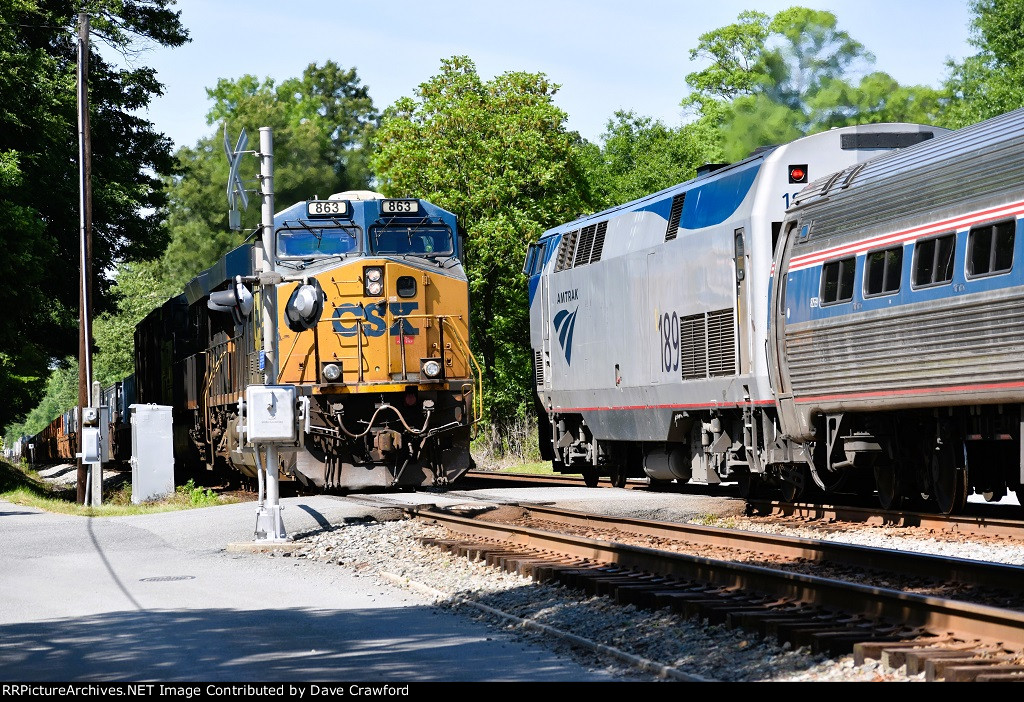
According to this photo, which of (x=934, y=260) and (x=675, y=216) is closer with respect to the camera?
(x=934, y=260)

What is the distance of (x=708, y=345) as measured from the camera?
58.3ft

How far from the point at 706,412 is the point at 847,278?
417cm

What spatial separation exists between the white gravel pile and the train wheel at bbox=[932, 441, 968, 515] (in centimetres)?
481

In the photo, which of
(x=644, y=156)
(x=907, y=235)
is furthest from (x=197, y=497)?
(x=644, y=156)

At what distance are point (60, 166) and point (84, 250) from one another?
7.39m

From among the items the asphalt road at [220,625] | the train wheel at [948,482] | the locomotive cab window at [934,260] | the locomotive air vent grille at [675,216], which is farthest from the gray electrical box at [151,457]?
the locomotive cab window at [934,260]

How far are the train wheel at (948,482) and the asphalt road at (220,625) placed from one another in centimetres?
587

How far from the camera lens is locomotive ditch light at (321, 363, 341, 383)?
66.0 feet

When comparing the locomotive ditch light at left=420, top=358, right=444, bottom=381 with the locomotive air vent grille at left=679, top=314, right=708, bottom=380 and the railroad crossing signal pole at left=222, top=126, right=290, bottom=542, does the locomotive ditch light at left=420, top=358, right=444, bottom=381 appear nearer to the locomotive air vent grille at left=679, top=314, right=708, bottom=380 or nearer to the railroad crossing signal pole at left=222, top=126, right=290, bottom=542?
the locomotive air vent grille at left=679, top=314, right=708, bottom=380

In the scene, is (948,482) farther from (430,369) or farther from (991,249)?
(430,369)

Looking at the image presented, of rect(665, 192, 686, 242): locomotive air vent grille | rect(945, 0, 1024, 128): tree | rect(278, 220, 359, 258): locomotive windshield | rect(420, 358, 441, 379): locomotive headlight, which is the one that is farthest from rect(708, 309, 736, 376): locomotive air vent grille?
rect(945, 0, 1024, 128): tree

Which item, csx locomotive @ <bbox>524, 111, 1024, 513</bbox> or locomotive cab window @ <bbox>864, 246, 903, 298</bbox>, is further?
locomotive cab window @ <bbox>864, 246, 903, 298</bbox>

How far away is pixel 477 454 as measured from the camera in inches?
1506

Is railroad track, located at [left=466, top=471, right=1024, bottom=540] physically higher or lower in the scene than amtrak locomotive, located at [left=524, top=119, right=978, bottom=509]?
lower
